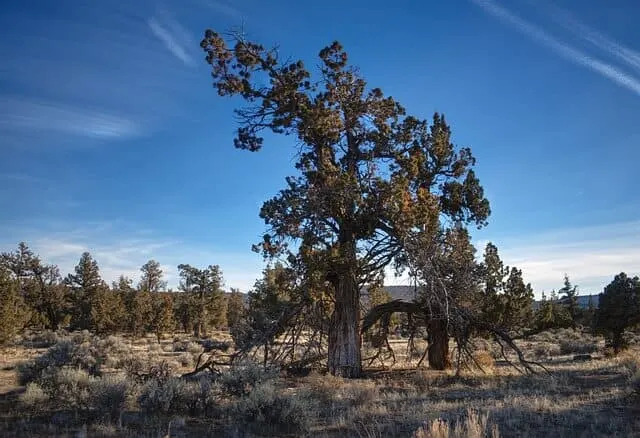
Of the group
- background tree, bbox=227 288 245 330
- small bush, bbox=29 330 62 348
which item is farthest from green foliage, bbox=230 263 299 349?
background tree, bbox=227 288 245 330

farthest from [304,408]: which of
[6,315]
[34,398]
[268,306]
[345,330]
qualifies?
[6,315]

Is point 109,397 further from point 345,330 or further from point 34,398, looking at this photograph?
point 345,330

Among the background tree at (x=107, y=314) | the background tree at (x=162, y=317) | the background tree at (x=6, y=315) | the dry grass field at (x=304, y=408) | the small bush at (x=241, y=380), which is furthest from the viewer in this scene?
the background tree at (x=162, y=317)

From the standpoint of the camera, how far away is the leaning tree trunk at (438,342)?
793 inches

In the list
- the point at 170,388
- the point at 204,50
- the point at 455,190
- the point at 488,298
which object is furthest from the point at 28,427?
the point at 488,298

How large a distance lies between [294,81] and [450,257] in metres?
8.57

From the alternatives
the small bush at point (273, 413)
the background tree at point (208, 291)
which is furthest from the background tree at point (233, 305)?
the small bush at point (273, 413)

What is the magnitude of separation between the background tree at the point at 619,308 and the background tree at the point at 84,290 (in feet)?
141

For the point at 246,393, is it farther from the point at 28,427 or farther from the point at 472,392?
the point at 472,392

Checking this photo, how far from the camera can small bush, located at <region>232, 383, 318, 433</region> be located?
911 cm

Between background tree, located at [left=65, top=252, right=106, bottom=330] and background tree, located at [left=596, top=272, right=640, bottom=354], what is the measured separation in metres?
43.0

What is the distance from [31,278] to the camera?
5647cm

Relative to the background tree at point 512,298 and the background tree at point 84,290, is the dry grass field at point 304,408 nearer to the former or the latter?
the background tree at point 512,298

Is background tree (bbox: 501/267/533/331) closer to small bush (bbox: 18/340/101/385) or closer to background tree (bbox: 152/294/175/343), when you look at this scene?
small bush (bbox: 18/340/101/385)
